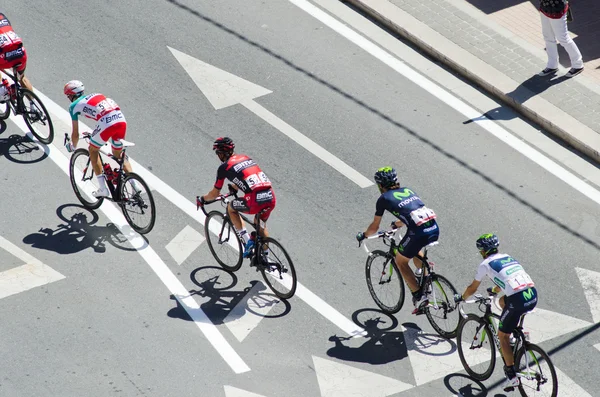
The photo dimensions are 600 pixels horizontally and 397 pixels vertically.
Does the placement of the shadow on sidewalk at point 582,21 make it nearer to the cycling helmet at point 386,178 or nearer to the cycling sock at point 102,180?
the cycling helmet at point 386,178

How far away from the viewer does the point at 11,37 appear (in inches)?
545

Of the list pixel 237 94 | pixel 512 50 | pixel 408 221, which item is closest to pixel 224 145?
pixel 408 221

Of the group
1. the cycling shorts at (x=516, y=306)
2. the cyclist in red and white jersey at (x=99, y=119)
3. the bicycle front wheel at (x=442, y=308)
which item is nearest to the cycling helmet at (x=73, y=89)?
the cyclist in red and white jersey at (x=99, y=119)

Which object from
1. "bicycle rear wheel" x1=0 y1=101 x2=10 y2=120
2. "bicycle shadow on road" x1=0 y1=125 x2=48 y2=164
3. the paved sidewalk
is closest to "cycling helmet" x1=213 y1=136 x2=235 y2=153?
"bicycle shadow on road" x1=0 y1=125 x2=48 y2=164

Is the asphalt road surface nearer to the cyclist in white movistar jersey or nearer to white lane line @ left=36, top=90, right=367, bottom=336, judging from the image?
white lane line @ left=36, top=90, right=367, bottom=336

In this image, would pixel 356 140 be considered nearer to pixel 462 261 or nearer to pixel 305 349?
pixel 462 261

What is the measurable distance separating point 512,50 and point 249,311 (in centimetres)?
761

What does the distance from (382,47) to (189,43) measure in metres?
3.38

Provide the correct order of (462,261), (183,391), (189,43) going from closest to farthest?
(183,391) < (462,261) < (189,43)

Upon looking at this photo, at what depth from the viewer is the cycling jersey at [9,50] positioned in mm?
13750

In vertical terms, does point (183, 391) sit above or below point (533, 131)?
below

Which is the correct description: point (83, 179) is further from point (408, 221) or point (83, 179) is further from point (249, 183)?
point (408, 221)

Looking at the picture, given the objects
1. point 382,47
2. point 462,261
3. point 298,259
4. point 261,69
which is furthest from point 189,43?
point 462,261

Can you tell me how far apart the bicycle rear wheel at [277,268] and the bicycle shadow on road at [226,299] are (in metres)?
0.13
